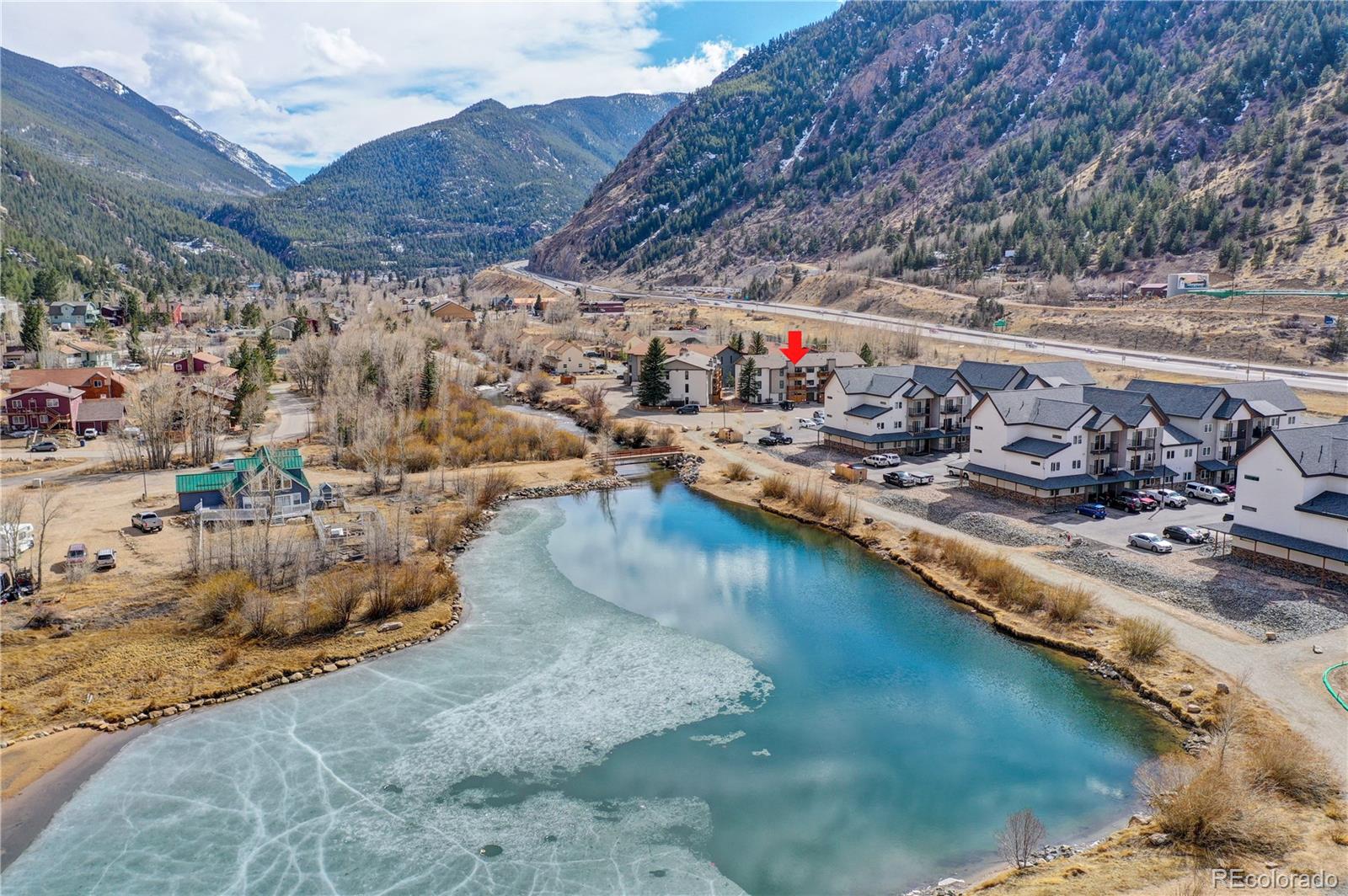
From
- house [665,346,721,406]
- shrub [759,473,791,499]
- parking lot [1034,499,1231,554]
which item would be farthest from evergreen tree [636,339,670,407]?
parking lot [1034,499,1231,554]

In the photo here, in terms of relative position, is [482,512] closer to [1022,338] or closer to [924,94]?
[1022,338]

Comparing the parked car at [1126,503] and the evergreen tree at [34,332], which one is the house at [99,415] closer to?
the evergreen tree at [34,332]

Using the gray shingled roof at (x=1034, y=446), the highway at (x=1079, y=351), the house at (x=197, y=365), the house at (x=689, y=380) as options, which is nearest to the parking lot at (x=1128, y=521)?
the gray shingled roof at (x=1034, y=446)

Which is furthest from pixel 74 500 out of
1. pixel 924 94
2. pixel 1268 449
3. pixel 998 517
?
pixel 924 94

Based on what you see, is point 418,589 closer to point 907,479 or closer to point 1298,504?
point 907,479

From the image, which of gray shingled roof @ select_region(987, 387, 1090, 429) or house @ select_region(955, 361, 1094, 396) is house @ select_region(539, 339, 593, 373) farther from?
gray shingled roof @ select_region(987, 387, 1090, 429)

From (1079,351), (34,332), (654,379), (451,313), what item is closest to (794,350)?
(654,379)
